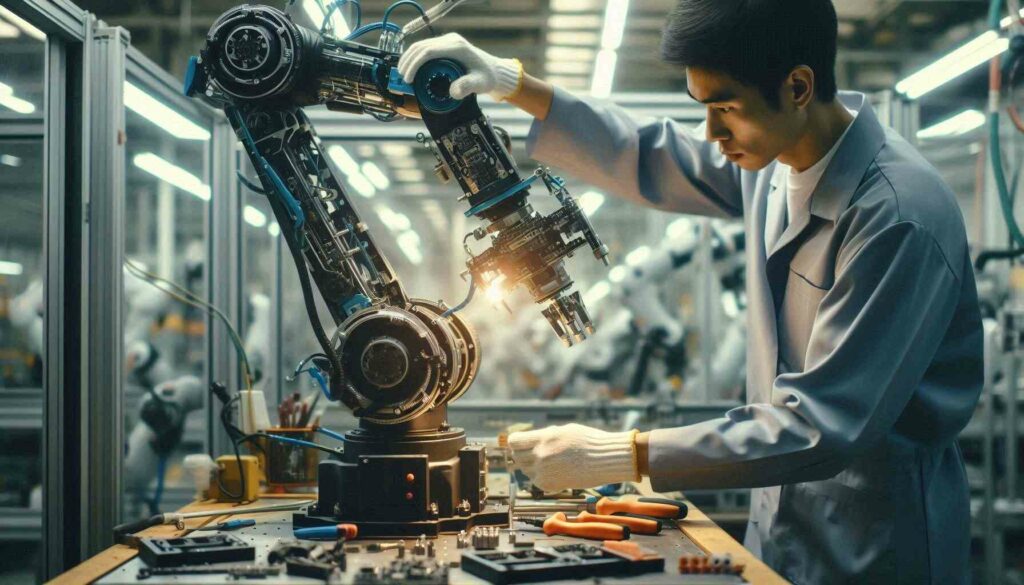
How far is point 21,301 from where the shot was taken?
13.0 feet

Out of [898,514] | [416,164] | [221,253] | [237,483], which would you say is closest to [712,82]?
[898,514]

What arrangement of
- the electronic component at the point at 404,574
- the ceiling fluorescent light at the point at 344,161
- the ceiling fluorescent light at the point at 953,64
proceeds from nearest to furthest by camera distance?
1. the electronic component at the point at 404,574
2. the ceiling fluorescent light at the point at 953,64
3. the ceiling fluorescent light at the point at 344,161

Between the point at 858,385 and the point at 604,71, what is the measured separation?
13.3 feet

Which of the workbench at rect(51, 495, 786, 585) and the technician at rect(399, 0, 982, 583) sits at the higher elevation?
the technician at rect(399, 0, 982, 583)

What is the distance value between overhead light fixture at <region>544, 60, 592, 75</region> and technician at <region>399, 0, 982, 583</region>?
160 inches

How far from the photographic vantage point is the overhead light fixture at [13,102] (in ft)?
6.89

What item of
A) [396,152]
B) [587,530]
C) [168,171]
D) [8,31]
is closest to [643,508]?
[587,530]

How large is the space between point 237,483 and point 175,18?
4597mm

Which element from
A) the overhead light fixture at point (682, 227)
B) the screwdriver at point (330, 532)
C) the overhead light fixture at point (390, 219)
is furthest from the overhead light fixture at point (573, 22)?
the screwdriver at point (330, 532)

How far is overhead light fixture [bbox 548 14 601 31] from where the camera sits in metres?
4.70

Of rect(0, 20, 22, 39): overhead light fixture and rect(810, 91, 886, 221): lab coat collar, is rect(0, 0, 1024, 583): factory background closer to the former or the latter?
rect(0, 20, 22, 39): overhead light fixture

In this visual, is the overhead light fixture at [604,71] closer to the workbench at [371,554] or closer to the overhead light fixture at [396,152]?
the overhead light fixture at [396,152]

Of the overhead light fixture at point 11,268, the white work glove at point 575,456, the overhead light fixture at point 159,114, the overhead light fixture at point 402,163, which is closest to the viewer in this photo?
the white work glove at point 575,456

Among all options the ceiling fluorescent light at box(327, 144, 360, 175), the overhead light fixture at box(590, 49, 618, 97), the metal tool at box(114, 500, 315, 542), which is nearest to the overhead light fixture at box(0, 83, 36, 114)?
the metal tool at box(114, 500, 315, 542)
